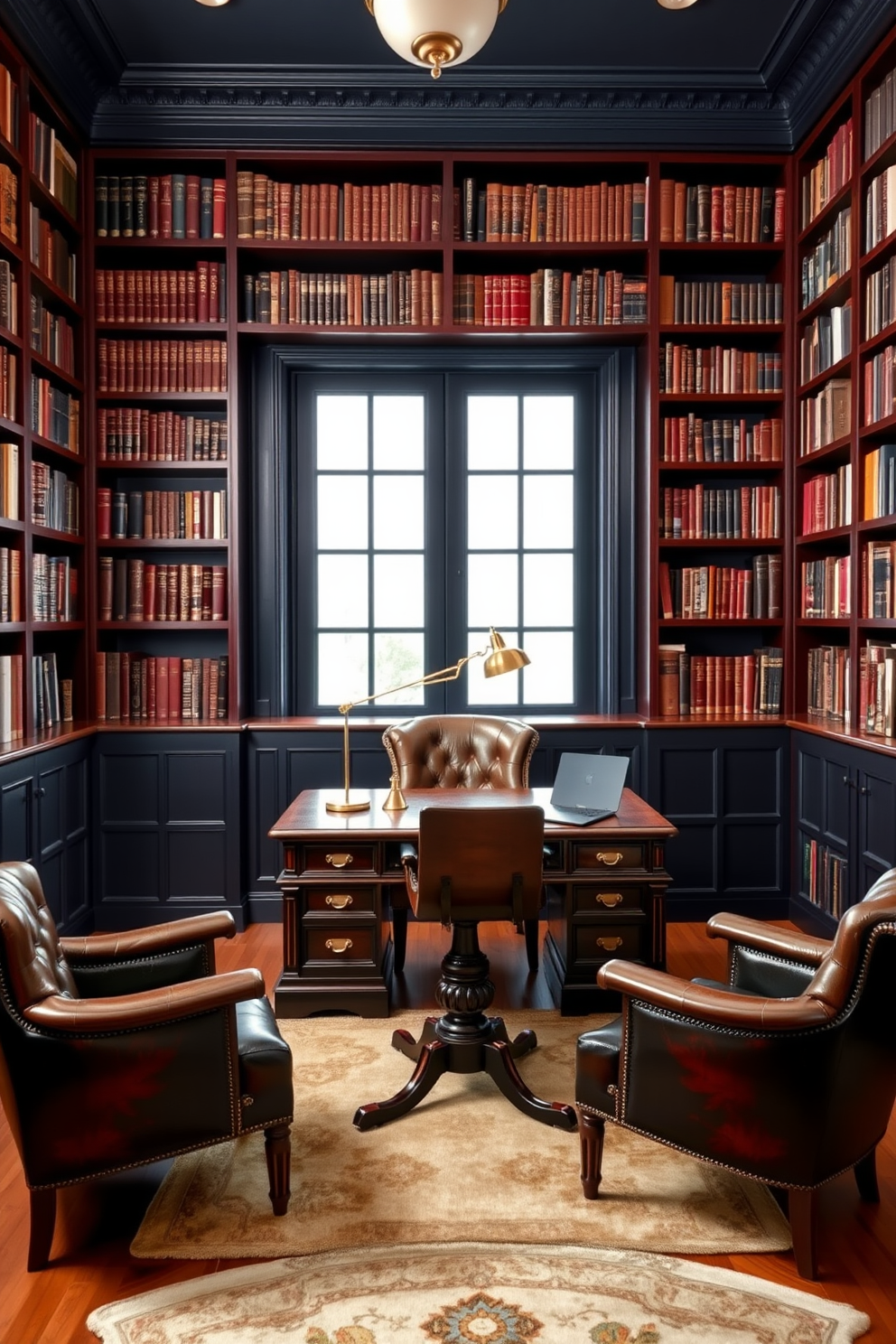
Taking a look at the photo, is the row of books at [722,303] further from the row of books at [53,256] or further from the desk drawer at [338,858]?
the desk drawer at [338,858]

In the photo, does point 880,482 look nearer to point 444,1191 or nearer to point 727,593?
point 727,593

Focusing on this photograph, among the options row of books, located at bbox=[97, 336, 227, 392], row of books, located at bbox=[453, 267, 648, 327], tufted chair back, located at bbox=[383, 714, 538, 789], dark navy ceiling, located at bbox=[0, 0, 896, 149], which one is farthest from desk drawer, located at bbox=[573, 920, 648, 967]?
dark navy ceiling, located at bbox=[0, 0, 896, 149]

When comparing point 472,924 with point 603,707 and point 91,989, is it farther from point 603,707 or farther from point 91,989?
point 603,707

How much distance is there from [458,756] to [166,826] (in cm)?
148

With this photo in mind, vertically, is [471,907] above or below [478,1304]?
above

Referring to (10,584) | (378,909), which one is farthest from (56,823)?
(378,909)

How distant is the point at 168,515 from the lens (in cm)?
469

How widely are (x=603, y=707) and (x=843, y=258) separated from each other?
2.28 metres

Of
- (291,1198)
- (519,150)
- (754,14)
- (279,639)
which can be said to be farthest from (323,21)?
(291,1198)

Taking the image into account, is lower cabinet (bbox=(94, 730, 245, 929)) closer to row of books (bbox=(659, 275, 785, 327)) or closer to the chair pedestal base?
the chair pedestal base

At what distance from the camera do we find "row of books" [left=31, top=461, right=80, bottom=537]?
4.03m

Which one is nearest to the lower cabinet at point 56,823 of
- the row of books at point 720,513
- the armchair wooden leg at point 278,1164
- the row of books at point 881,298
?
the armchair wooden leg at point 278,1164

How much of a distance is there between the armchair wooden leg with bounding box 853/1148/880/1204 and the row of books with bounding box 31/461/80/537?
11.7 ft

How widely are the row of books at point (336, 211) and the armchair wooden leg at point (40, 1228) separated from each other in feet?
13.0
